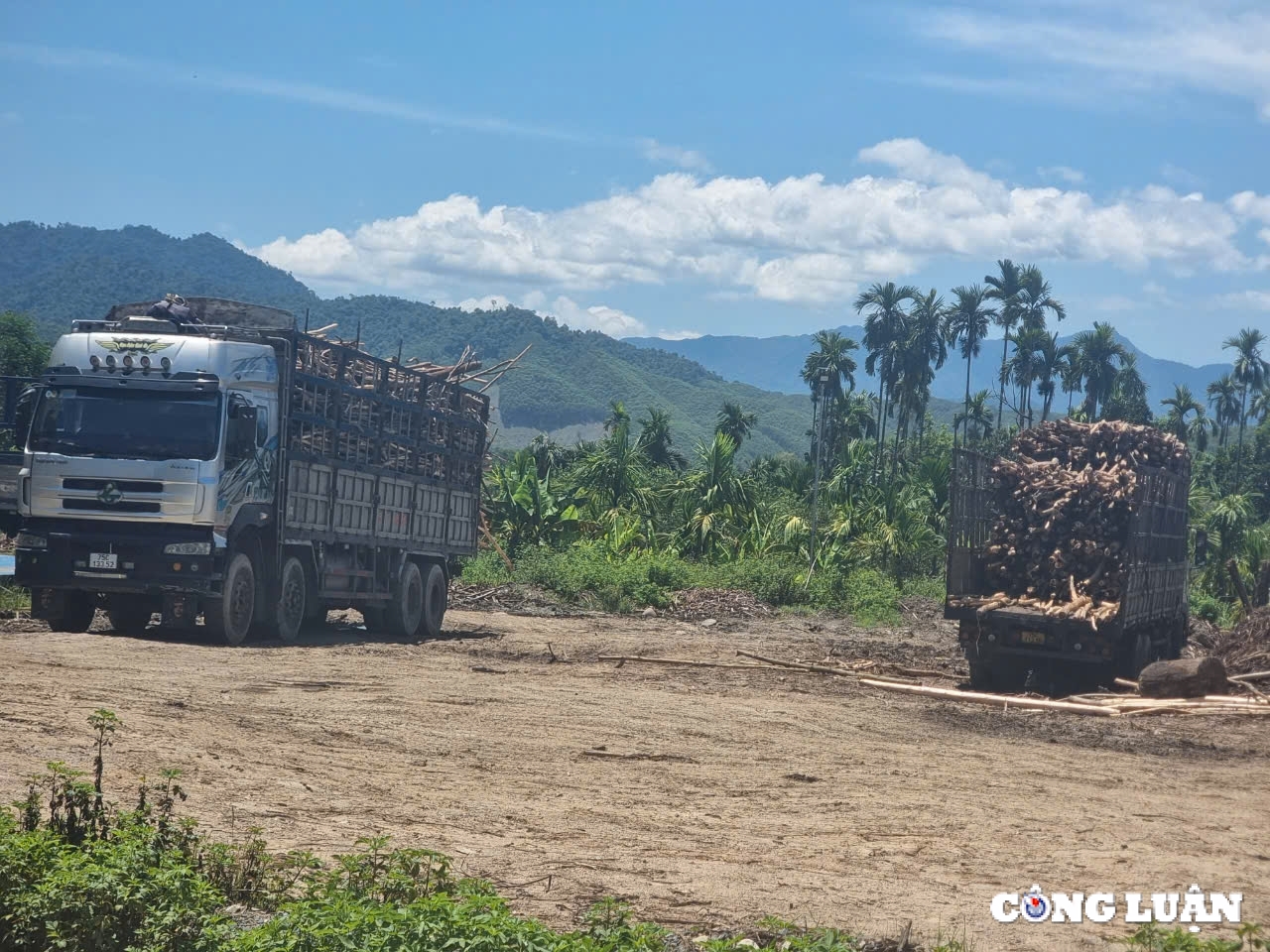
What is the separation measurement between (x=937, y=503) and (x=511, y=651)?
24.2 metres

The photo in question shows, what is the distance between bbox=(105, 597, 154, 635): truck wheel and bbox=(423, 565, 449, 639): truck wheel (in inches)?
220

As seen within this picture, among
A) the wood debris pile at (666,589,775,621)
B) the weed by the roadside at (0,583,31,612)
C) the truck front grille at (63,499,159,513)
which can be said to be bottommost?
the wood debris pile at (666,589,775,621)

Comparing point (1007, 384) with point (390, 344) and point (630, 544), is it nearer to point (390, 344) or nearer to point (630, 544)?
point (630, 544)

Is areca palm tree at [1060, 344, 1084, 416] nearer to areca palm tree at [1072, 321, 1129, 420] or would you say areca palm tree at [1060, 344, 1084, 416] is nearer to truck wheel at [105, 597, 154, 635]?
areca palm tree at [1072, 321, 1129, 420]

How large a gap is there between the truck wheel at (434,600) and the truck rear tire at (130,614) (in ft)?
18.4

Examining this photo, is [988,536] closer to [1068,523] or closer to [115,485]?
[1068,523]

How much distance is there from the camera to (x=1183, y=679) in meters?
16.2

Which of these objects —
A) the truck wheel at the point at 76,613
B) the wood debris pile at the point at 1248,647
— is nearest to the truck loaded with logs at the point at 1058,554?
the wood debris pile at the point at 1248,647

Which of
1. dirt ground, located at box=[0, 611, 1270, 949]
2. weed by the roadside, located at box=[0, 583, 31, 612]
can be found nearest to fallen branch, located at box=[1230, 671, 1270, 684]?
dirt ground, located at box=[0, 611, 1270, 949]

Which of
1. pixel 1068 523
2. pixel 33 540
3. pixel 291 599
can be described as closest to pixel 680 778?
pixel 1068 523

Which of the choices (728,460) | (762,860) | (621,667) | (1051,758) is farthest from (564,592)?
(762,860)

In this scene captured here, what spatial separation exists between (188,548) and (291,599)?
253cm

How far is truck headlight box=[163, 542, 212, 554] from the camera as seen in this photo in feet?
53.8

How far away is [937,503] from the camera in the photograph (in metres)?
42.2
